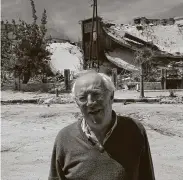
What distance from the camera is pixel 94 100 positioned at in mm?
1919

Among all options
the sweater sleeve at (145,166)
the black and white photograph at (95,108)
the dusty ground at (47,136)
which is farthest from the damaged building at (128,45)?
the sweater sleeve at (145,166)

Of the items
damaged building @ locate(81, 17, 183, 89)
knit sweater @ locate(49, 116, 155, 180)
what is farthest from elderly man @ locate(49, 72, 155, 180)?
damaged building @ locate(81, 17, 183, 89)

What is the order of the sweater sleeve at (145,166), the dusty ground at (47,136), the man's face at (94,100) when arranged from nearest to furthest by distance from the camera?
the man's face at (94,100), the sweater sleeve at (145,166), the dusty ground at (47,136)

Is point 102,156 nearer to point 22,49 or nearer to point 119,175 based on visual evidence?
point 119,175

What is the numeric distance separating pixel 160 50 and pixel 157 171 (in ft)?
74.1

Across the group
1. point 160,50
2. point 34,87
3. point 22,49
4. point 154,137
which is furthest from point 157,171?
point 160,50

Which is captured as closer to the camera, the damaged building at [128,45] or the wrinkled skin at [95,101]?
the wrinkled skin at [95,101]

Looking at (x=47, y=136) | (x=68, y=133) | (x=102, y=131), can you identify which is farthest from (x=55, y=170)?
(x=47, y=136)

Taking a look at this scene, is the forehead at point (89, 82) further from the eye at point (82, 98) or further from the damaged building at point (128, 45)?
the damaged building at point (128, 45)

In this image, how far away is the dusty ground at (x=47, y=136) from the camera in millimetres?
5922

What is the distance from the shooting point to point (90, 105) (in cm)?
190

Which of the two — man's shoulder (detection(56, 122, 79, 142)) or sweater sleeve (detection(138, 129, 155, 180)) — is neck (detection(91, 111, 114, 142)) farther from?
sweater sleeve (detection(138, 129, 155, 180))

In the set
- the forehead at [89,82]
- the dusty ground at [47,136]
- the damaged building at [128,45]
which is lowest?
the dusty ground at [47,136]

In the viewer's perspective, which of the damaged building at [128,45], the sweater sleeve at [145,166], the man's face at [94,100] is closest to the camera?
the man's face at [94,100]
